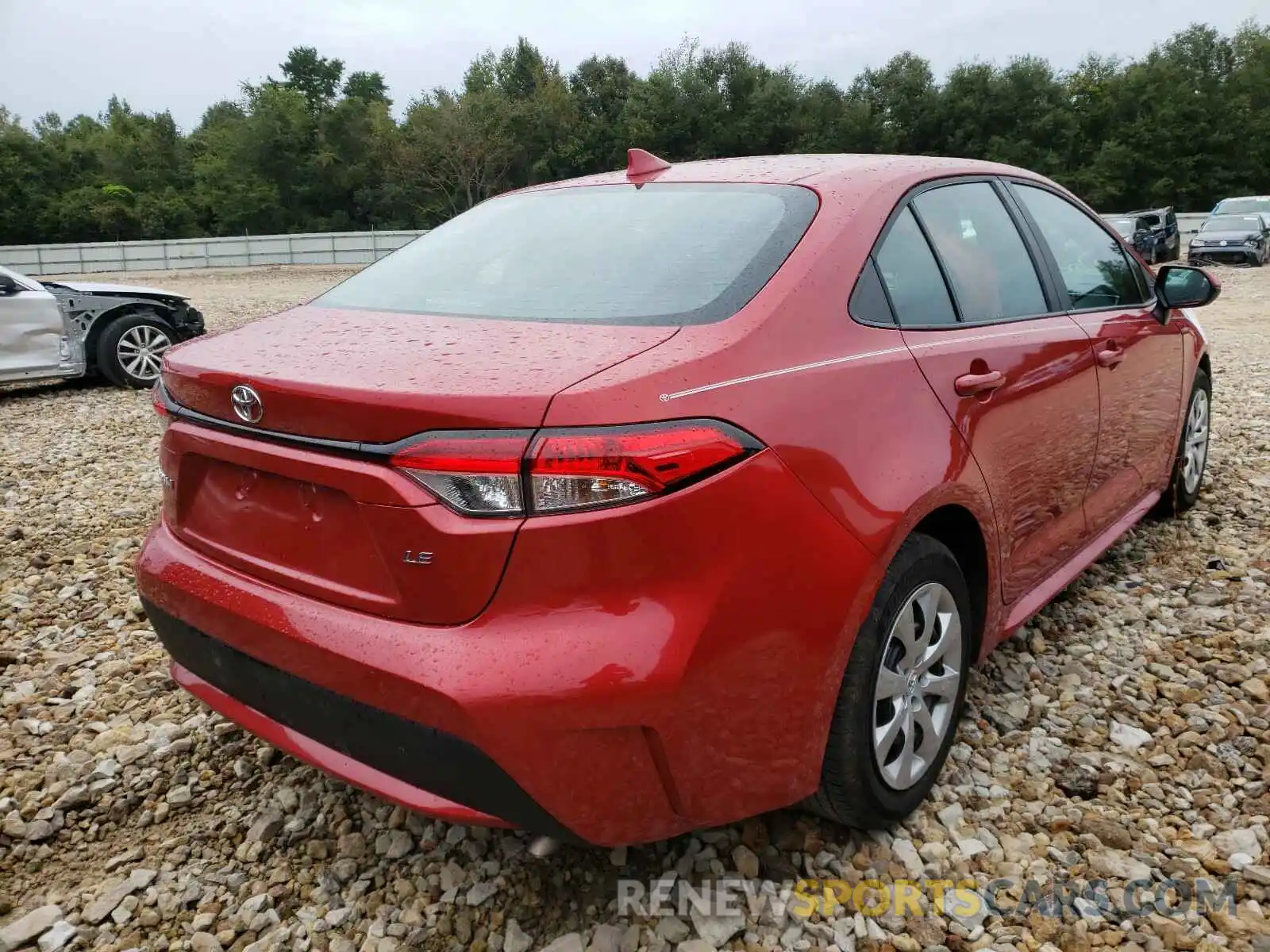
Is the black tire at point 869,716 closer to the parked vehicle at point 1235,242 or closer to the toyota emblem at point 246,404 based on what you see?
the toyota emblem at point 246,404

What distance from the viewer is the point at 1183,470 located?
4.18 m

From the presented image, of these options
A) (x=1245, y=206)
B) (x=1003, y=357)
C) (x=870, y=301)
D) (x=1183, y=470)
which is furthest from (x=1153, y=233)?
(x=870, y=301)

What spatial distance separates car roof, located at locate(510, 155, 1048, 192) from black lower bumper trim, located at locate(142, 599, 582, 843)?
5.13 feet

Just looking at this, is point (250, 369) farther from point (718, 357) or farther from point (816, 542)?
point (816, 542)

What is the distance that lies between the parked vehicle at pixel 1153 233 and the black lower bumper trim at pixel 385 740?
21.5 meters

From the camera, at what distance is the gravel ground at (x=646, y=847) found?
1995 millimetres

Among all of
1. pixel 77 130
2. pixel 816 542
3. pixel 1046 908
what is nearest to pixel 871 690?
pixel 816 542

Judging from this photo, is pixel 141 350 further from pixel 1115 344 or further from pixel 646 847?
pixel 1115 344

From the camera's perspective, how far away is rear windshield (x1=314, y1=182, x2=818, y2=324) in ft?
6.51

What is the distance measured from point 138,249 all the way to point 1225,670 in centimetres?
3667

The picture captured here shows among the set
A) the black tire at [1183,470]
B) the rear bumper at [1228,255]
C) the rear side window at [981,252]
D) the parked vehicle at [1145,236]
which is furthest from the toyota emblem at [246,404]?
the rear bumper at [1228,255]

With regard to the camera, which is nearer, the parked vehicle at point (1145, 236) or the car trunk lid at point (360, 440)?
the car trunk lid at point (360, 440)

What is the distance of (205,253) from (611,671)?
35.3 m

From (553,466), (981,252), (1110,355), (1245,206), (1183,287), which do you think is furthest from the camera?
(1245,206)
